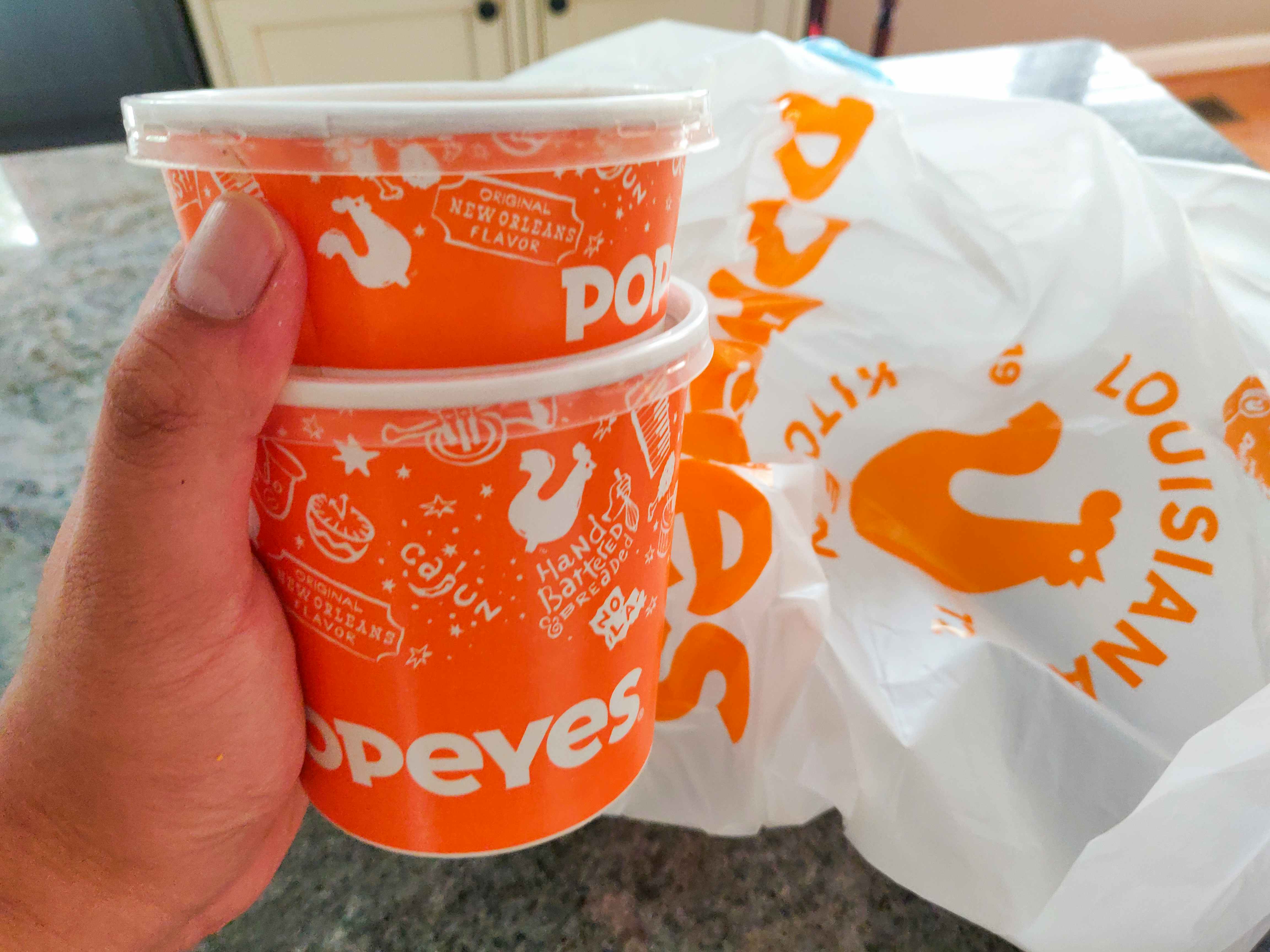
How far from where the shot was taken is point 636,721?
43 cm

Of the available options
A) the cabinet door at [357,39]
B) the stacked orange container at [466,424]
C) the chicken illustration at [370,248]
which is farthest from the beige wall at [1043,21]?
the chicken illustration at [370,248]

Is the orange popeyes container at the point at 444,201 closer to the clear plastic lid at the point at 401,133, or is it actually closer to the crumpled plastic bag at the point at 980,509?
the clear plastic lid at the point at 401,133

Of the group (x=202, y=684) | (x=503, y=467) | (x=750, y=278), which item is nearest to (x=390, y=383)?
(x=503, y=467)

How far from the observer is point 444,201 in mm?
270

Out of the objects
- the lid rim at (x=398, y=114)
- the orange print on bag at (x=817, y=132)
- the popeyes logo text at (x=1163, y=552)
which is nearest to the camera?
the lid rim at (x=398, y=114)

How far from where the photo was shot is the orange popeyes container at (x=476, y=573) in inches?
11.9

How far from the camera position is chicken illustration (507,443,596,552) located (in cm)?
A: 32

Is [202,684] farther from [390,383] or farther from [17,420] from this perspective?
[17,420]

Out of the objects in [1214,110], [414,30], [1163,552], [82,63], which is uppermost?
[1163,552]

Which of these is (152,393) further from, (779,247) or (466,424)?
(779,247)

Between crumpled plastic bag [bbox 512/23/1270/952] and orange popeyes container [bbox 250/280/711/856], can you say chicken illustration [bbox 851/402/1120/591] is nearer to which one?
crumpled plastic bag [bbox 512/23/1270/952]

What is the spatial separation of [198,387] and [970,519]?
0.47 m

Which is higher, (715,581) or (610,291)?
(610,291)

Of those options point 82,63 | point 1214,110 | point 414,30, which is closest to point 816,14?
point 414,30
